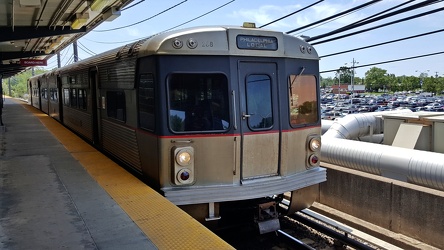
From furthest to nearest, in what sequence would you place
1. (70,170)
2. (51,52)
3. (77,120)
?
(51,52), (77,120), (70,170)

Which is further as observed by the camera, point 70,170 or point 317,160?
point 70,170

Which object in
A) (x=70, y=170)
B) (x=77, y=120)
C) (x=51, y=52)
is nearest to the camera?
(x=70, y=170)

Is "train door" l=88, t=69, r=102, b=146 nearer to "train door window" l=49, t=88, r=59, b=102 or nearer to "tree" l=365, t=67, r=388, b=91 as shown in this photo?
"train door window" l=49, t=88, r=59, b=102

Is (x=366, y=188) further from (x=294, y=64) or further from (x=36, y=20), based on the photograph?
(x=36, y=20)

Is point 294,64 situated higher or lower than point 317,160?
higher

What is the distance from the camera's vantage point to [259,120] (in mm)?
5547

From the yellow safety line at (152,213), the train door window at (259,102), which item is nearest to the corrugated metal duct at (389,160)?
the train door window at (259,102)

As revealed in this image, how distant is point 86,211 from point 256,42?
305cm

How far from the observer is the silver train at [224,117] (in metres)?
5.15

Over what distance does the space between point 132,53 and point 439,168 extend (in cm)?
590

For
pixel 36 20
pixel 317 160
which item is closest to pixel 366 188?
pixel 317 160

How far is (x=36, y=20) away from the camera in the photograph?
1402 cm

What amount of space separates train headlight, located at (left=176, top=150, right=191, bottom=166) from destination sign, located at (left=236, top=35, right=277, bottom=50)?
5.16 feet

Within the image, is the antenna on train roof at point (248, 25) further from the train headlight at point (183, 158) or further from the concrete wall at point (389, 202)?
the concrete wall at point (389, 202)
